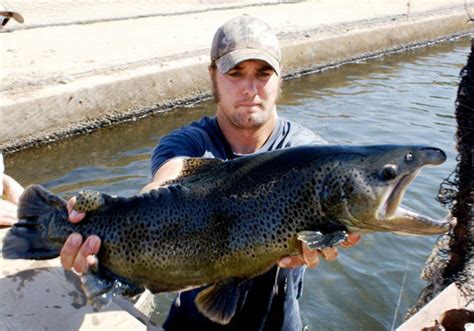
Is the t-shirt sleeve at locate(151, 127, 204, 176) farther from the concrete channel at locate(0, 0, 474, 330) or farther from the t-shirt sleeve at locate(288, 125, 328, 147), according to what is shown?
the concrete channel at locate(0, 0, 474, 330)

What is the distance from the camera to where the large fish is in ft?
8.82

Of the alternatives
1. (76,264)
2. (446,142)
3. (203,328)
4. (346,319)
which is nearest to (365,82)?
(446,142)

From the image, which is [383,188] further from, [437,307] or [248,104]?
[437,307]

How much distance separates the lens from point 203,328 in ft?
12.0

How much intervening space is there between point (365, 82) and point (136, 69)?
5.93m

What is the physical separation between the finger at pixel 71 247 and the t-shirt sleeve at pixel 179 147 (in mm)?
853

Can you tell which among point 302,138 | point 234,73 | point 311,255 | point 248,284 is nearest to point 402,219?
point 311,255

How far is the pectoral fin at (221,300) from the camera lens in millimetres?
2744

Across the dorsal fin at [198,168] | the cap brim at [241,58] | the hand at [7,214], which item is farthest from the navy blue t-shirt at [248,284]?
the hand at [7,214]

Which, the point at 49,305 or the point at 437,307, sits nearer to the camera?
the point at 49,305

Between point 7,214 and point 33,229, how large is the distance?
150 cm

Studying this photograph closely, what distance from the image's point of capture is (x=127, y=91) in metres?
9.72

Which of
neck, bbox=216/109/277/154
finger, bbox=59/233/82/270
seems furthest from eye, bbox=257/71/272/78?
finger, bbox=59/233/82/270

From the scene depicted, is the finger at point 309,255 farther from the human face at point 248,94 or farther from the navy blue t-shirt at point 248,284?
the human face at point 248,94
